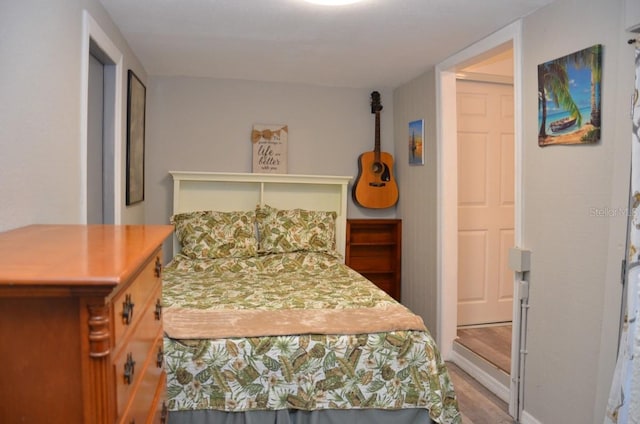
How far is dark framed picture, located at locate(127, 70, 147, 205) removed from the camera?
2.90 metres

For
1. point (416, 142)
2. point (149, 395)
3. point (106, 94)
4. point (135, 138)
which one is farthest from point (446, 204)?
point (149, 395)

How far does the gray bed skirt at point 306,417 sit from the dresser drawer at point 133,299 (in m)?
0.87

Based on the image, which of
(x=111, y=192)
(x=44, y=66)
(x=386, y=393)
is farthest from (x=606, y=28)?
(x=111, y=192)

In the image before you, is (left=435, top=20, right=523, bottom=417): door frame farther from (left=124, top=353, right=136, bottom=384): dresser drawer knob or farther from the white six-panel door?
(left=124, top=353, right=136, bottom=384): dresser drawer knob

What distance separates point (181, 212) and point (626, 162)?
10.4ft

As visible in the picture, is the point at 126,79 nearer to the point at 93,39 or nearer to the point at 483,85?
the point at 93,39

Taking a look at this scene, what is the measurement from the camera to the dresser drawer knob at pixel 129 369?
37.7 inches

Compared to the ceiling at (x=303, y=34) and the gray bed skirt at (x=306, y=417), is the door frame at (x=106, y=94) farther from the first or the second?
the gray bed skirt at (x=306, y=417)

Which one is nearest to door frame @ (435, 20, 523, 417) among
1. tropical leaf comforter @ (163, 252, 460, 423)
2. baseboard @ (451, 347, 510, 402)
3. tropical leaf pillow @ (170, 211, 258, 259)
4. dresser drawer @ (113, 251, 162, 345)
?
baseboard @ (451, 347, 510, 402)

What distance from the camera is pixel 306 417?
1977 millimetres

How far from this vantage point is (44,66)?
1.57m

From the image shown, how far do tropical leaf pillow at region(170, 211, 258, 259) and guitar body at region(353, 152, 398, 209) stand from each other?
1084 mm

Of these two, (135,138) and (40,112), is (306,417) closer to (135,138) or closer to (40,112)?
(40,112)

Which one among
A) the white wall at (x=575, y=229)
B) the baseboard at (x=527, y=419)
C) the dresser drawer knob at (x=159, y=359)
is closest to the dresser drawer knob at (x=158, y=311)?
the dresser drawer knob at (x=159, y=359)
